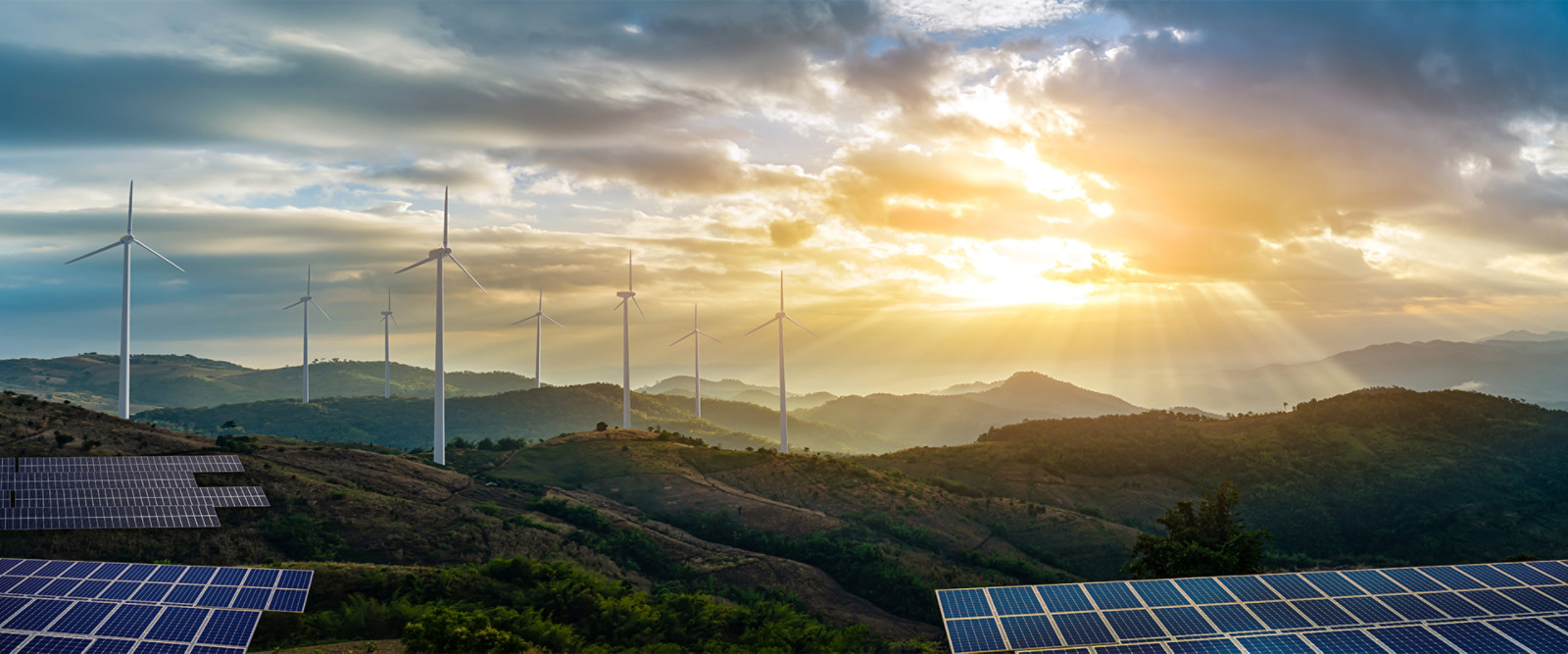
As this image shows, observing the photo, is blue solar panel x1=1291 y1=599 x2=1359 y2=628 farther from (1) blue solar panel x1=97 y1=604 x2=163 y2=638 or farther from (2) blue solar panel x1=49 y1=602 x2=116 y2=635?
(2) blue solar panel x1=49 y1=602 x2=116 y2=635

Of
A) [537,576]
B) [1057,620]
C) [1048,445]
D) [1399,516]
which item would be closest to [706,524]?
[537,576]

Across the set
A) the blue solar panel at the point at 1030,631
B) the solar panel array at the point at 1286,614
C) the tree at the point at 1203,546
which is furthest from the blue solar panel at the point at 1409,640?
the tree at the point at 1203,546

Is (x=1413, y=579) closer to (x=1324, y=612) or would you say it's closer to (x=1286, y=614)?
(x=1324, y=612)

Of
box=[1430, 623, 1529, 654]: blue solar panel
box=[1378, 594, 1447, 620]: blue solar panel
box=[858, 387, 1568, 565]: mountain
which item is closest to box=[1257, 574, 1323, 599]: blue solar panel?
box=[1378, 594, 1447, 620]: blue solar panel

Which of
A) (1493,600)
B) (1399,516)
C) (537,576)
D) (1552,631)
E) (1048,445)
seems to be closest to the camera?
(1552,631)

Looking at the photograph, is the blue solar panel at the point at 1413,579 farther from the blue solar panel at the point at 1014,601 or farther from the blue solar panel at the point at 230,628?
the blue solar panel at the point at 230,628

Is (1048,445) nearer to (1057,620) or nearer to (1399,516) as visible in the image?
(1399,516)

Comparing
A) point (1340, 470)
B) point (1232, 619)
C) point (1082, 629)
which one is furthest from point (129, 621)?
point (1340, 470)
